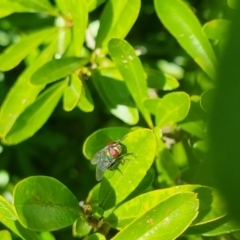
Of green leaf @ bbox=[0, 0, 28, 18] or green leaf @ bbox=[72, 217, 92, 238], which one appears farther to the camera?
green leaf @ bbox=[0, 0, 28, 18]

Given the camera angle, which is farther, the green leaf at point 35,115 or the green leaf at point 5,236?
the green leaf at point 35,115

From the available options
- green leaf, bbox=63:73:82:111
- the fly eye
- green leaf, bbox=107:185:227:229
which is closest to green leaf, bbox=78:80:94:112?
green leaf, bbox=63:73:82:111

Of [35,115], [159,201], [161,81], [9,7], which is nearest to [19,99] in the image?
[35,115]

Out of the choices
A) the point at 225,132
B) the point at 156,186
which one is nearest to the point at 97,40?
the point at 156,186

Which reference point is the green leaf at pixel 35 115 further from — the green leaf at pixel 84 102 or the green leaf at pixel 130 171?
the green leaf at pixel 130 171

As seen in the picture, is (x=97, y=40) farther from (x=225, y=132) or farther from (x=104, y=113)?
(x=225, y=132)

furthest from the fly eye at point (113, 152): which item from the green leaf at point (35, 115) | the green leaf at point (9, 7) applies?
the green leaf at point (9, 7)

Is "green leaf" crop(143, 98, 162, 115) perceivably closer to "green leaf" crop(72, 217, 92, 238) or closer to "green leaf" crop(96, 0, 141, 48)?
"green leaf" crop(96, 0, 141, 48)
